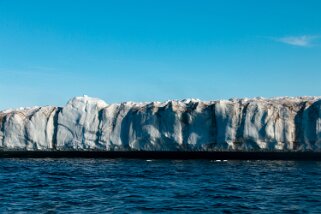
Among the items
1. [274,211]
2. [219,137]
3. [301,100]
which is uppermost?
[301,100]

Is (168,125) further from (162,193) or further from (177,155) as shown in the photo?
(162,193)

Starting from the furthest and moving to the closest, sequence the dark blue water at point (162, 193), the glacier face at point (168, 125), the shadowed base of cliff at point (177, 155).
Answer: the glacier face at point (168, 125)
the shadowed base of cliff at point (177, 155)
the dark blue water at point (162, 193)

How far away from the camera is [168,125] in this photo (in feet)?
153

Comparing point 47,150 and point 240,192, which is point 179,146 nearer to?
point 47,150

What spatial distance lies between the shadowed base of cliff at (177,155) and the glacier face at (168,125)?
1.80 ft

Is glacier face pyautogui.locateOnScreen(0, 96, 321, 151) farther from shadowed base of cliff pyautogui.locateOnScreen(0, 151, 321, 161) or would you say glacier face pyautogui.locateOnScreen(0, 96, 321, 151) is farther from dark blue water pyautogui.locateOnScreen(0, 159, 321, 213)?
dark blue water pyautogui.locateOnScreen(0, 159, 321, 213)

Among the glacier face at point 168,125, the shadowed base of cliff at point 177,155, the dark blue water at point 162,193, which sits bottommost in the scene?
the dark blue water at point 162,193

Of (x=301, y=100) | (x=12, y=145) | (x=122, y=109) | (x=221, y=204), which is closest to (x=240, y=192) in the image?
(x=221, y=204)

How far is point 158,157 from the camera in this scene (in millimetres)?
46188

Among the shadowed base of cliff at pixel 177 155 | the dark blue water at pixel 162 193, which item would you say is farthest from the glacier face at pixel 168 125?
the dark blue water at pixel 162 193

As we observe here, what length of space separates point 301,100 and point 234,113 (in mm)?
6488

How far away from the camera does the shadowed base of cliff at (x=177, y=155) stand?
41656 millimetres

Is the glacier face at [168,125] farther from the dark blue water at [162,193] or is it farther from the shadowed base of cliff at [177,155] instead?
the dark blue water at [162,193]

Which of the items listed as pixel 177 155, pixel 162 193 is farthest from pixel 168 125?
pixel 162 193
